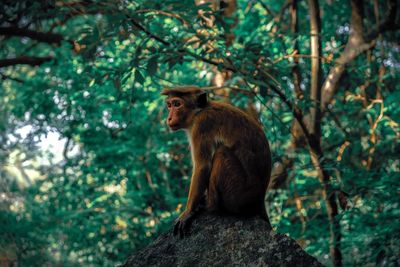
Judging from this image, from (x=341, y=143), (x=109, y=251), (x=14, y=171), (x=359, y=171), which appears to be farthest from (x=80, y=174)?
(x=359, y=171)

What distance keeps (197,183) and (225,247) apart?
639 millimetres

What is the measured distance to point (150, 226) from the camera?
9289 millimetres

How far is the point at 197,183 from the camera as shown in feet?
14.9

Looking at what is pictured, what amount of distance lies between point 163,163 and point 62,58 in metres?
2.46

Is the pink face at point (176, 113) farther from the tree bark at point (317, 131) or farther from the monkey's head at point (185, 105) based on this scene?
the tree bark at point (317, 131)

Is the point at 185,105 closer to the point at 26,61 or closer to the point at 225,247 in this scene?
the point at 225,247

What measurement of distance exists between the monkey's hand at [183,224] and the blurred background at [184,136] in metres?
2.02

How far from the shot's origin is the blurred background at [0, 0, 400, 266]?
6738 mm

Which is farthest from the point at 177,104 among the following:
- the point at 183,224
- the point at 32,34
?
the point at 32,34

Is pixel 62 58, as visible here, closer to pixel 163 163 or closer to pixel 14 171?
pixel 163 163

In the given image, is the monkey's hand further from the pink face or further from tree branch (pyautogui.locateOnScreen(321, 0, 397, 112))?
tree branch (pyautogui.locateOnScreen(321, 0, 397, 112))

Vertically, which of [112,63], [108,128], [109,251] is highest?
[112,63]

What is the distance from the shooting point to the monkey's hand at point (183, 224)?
4398mm

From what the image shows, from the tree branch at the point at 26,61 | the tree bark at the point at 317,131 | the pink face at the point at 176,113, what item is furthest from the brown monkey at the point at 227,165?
the tree branch at the point at 26,61
